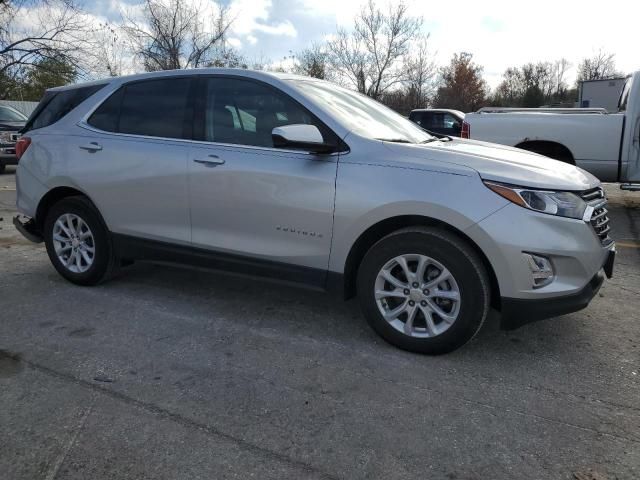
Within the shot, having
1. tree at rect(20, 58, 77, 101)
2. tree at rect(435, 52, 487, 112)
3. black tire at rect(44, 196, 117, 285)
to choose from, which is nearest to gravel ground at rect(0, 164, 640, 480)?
black tire at rect(44, 196, 117, 285)

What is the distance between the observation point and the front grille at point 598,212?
3193 millimetres

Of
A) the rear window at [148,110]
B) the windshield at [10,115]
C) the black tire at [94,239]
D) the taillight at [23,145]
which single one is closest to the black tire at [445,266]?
the rear window at [148,110]

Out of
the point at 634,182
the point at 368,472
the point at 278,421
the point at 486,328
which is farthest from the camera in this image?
the point at 634,182

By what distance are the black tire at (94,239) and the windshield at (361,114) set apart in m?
2.04

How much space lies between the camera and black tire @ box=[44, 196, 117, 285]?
4402 millimetres

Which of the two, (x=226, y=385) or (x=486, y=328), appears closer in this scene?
(x=226, y=385)

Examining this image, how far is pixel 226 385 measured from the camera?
2.96 meters

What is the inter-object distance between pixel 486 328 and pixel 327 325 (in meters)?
1.12

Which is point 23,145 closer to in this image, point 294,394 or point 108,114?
point 108,114

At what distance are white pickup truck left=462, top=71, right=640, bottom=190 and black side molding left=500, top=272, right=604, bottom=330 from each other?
5.87 meters

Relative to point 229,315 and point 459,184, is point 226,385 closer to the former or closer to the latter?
point 229,315

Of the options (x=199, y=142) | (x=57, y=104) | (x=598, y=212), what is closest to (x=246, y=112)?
(x=199, y=142)

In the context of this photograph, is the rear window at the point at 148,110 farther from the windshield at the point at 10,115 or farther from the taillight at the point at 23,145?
the windshield at the point at 10,115

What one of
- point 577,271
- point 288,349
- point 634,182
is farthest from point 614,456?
point 634,182
